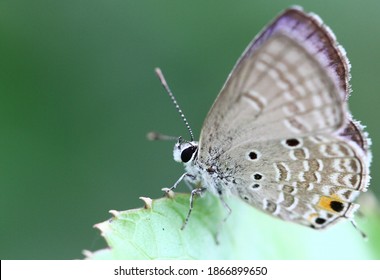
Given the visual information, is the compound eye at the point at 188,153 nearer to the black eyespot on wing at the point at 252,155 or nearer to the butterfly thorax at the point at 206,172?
the butterfly thorax at the point at 206,172

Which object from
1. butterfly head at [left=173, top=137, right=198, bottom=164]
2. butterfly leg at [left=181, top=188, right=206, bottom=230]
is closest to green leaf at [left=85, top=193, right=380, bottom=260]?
butterfly leg at [left=181, top=188, right=206, bottom=230]

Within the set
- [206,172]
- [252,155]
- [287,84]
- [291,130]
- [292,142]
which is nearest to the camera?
[287,84]

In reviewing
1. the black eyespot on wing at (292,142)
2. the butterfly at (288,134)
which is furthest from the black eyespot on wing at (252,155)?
the black eyespot on wing at (292,142)

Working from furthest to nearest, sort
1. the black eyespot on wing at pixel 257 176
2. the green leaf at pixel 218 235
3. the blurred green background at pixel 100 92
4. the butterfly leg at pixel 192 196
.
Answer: the blurred green background at pixel 100 92, the black eyespot on wing at pixel 257 176, the butterfly leg at pixel 192 196, the green leaf at pixel 218 235

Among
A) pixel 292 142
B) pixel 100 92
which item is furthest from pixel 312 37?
pixel 100 92

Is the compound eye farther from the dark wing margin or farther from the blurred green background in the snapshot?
the blurred green background

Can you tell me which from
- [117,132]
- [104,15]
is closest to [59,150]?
[117,132]

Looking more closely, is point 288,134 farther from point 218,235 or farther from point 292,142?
point 218,235

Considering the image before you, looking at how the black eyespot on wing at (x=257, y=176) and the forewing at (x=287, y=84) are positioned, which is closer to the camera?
the forewing at (x=287, y=84)
